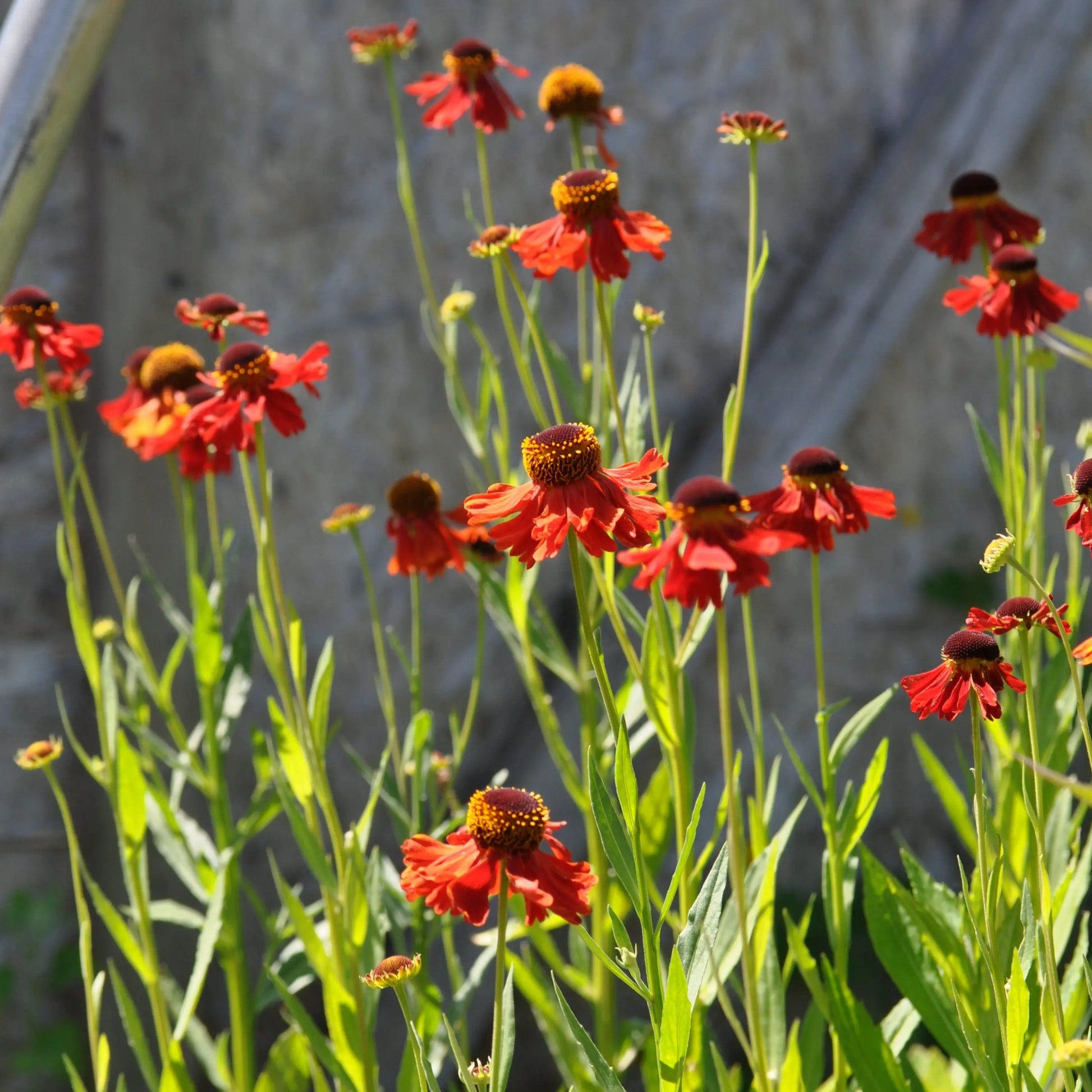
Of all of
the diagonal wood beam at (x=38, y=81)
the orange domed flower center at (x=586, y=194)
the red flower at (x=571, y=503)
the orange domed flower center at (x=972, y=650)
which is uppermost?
the orange domed flower center at (x=586, y=194)

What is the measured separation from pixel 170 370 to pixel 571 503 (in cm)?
54

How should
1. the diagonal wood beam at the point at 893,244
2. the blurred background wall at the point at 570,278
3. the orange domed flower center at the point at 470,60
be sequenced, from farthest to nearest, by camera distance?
the diagonal wood beam at the point at 893,244 < the blurred background wall at the point at 570,278 < the orange domed flower center at the point at 470,60

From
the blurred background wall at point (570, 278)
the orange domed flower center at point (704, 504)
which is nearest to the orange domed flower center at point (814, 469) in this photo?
the orange domed flower center at point (704, 504)

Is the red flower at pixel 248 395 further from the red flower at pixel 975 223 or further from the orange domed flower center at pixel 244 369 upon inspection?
the red flower at pixel 975 223

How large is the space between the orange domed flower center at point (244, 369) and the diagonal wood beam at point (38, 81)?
0.62 feet

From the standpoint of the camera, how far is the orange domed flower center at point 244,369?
0.76 metres

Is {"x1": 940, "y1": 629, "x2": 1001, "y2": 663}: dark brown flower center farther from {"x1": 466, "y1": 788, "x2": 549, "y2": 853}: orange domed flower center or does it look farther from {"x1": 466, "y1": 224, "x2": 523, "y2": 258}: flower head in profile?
{"x1": 466, "y1": 224, "x2": 523, "y2": 258}: flower head in profile

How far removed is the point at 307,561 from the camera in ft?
4.88

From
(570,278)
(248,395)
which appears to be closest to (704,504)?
(248,395)

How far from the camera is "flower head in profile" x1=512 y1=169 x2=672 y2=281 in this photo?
2.50 ft

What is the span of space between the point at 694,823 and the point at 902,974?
0.95 feet

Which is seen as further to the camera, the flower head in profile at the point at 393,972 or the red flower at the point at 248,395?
the red flower at the point at 248,395

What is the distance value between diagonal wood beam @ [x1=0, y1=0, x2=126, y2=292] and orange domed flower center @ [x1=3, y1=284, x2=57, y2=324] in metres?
0.31

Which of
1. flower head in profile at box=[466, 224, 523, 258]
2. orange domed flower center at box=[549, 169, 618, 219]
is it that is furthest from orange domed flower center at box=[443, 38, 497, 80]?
orange domed flower center at box=[549, 169, 618, 219]
